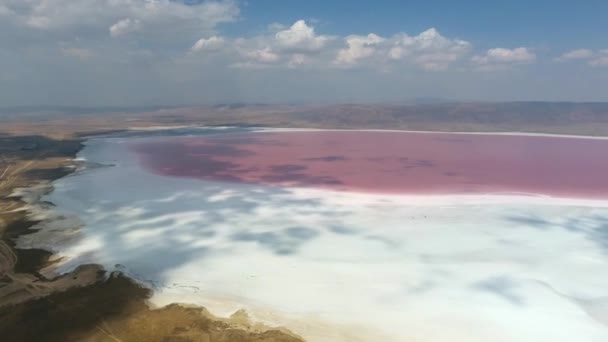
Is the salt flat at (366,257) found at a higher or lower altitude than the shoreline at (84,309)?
higher

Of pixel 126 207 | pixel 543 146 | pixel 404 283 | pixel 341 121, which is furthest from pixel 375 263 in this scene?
pixel 341 121

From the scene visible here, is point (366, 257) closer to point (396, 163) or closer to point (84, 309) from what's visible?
point (84, 309)

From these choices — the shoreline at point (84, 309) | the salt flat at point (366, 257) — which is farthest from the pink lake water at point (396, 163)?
the shoreline at point (84, 309)

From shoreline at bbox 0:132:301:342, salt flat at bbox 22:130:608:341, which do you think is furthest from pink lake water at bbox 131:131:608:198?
shoreline at bbox 0:132:301:342

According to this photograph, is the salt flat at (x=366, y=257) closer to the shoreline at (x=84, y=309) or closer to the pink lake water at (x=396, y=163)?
the shoreline at (x=84, y=309)

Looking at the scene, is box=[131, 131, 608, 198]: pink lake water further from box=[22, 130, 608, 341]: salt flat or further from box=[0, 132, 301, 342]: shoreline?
box=[0, 132, 301, 342]: shoreline
